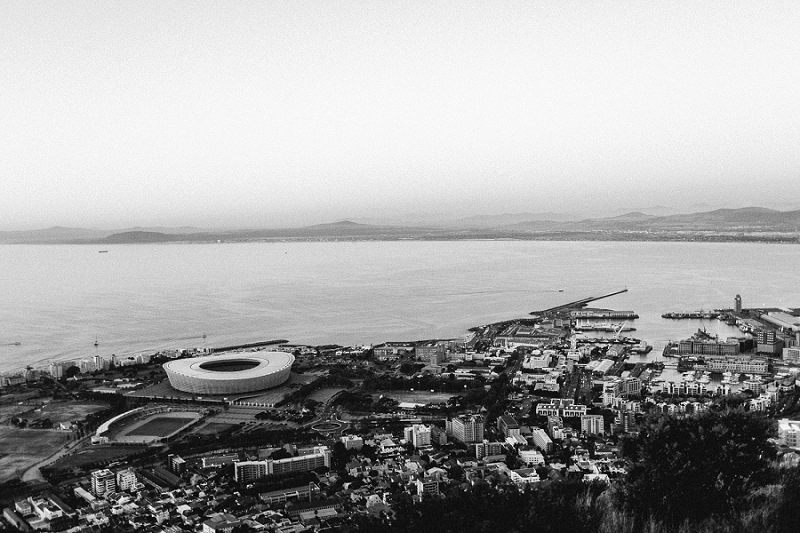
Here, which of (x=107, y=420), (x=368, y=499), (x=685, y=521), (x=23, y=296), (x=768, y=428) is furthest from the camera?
(x=23, y=296)

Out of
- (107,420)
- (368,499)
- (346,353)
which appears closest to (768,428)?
(368,499)

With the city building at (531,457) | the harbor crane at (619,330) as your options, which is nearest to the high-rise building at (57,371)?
the city building at (531,457)

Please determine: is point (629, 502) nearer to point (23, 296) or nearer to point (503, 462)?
point (503, 462)

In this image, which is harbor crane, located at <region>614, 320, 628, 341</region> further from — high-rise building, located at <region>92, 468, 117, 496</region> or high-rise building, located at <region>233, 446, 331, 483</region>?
high-rise building, located at <region>92, 468, 117, 496</region>

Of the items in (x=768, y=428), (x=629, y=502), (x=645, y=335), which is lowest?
(x=645, y=335)

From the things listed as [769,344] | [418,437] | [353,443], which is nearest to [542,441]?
[418,437]

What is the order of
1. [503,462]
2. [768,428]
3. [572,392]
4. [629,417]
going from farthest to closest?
[572,392] → [629,417] → [503,462] → [768,428]
